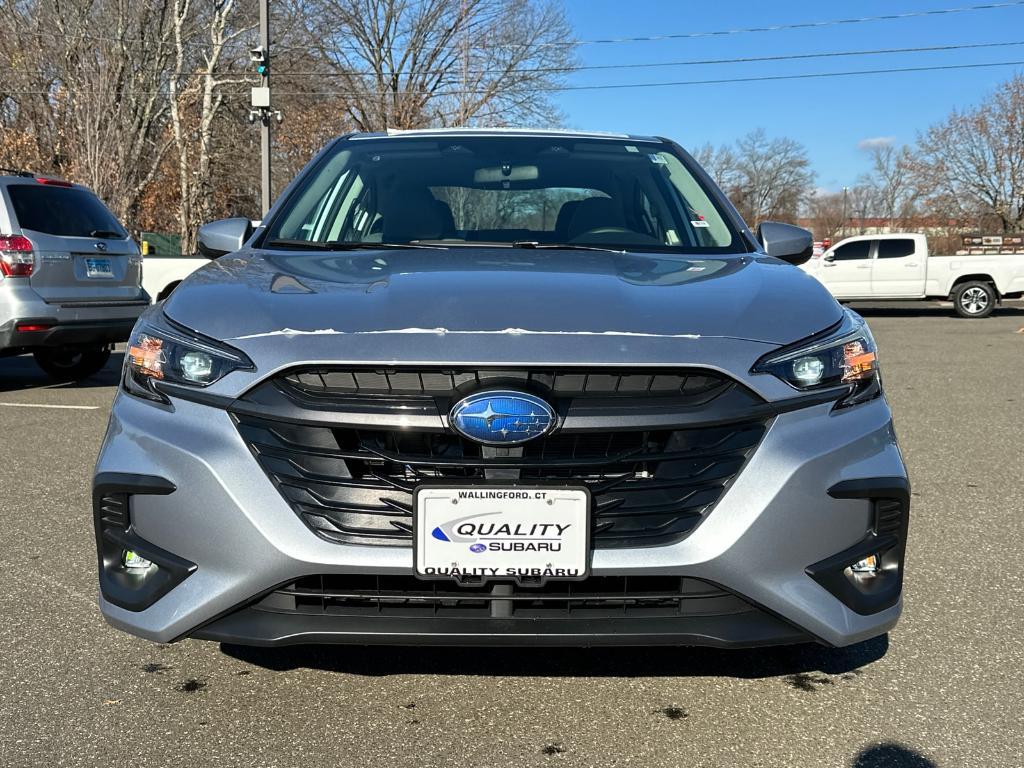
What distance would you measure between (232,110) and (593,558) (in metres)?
36.9

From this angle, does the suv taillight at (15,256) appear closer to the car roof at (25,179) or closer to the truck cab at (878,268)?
the car roof at (25,179)

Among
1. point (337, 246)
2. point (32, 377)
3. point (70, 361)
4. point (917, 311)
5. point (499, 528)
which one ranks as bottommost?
point (917, 311)

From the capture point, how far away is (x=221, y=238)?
3617 millimetres

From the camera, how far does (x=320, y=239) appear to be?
3633 mm

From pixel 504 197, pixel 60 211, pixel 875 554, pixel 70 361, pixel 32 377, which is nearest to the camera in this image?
pixel 875 554

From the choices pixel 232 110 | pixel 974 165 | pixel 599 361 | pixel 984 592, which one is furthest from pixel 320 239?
pixel 974 165

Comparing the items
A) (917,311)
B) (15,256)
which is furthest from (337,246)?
(917,311)

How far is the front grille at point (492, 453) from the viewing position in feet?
7.48

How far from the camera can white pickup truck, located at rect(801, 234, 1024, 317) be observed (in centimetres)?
2064

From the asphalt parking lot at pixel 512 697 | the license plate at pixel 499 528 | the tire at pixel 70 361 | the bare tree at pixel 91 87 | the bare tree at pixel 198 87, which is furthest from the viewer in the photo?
the bare tree at pixel 198 87

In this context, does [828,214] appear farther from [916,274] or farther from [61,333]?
[61,333]

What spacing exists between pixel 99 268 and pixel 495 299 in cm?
713

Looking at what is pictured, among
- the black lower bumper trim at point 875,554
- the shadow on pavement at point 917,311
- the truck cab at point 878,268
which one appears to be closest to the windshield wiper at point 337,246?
the black lower bumper trim at point 875,554

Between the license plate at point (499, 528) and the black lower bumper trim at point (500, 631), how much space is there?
0.14 meters
